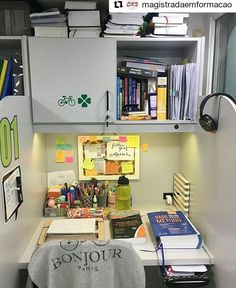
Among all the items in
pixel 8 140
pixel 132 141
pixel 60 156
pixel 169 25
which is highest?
pixel 169 25

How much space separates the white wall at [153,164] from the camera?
2047mm

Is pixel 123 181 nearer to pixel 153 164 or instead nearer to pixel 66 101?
pixel 153 164

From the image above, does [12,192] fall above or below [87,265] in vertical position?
above

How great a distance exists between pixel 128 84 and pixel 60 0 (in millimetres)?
669

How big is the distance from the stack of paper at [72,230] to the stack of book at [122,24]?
1.14m

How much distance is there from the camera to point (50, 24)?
1558 mm

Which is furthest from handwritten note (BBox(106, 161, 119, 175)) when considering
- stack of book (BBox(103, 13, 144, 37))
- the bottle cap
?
stack of book (BBox(103, 13, 144, 37))

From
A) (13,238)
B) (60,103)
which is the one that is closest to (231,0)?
(60,103)

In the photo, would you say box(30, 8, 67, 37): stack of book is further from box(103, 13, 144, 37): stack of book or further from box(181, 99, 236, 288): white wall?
box(181, 99, 236, 288): white wall

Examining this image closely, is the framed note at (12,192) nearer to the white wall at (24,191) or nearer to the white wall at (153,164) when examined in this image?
the white wall at (24,191)

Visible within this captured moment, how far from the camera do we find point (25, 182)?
1.49 meters

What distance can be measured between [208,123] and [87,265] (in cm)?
88

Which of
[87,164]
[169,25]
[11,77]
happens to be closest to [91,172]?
[87,164]

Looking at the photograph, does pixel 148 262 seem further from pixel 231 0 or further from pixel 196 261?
pixel 231 0
